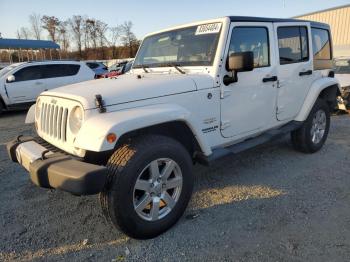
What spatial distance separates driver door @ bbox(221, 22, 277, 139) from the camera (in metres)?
3.76

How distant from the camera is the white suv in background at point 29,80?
10.4 meters

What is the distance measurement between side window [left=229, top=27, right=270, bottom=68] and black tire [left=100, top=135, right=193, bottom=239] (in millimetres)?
1461

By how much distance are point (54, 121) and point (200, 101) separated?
1.50 m

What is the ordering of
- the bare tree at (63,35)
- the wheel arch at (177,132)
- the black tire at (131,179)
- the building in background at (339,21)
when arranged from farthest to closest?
the bare tree at (63,35)
the building in background at (339,21)
the wheel arch at (177,132)
the black tire at (131,179)

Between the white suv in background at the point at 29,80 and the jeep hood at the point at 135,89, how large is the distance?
7.95 metres

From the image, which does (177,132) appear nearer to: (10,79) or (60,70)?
(10,79)

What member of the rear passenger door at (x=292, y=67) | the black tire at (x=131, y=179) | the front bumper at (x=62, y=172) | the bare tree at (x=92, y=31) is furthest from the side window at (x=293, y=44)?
the bare tree at (x=92, y=31)

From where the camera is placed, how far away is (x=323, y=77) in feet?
17.5

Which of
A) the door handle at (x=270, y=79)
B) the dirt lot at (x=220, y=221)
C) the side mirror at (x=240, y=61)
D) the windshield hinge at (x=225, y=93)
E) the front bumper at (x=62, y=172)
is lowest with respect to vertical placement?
the dirt lot at (x=220, y=221)

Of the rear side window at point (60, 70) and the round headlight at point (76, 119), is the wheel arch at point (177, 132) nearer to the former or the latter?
the round headlight at point (76, 119)

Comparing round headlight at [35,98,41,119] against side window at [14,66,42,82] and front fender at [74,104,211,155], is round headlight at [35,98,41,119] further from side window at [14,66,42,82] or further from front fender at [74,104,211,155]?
side window at [14,66,42,82]

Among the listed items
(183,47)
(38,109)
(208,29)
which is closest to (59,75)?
(38,109)

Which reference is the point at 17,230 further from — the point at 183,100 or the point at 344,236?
the point at 344,236

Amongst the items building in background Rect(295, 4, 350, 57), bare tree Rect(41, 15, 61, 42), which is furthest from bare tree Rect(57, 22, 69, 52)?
building in background Rect(295, 4, 350, 57)
